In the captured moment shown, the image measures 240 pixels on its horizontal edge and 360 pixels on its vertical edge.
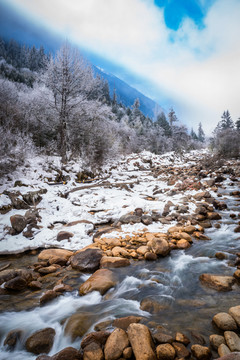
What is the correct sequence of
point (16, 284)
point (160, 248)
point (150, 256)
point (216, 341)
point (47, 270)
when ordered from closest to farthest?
point (216, 341) → point (16, 284) → point (47, 270) → point (150, 256) → point (160, 248)

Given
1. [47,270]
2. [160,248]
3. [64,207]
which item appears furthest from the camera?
[64,207]

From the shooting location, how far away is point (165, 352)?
5.75ft

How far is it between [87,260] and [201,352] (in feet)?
8.64

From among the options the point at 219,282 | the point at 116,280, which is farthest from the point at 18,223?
the point at 219,282

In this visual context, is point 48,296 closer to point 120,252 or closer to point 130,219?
point 120,252

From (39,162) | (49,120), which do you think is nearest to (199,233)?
(39,162)

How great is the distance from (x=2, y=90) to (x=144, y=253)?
17028mm

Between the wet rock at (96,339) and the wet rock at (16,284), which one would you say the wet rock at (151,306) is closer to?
the wet rock at (96,339)

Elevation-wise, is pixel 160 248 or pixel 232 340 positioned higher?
pixel 232 340

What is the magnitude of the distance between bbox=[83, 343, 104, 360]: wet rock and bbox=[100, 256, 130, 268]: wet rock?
189 centimetres

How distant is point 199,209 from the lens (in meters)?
6.63

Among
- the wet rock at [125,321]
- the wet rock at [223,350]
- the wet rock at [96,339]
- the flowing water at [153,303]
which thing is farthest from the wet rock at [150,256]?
the wet rock at [223,350]

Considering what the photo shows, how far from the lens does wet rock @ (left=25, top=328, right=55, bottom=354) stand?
2.04 metres

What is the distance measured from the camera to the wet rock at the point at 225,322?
205 cm
